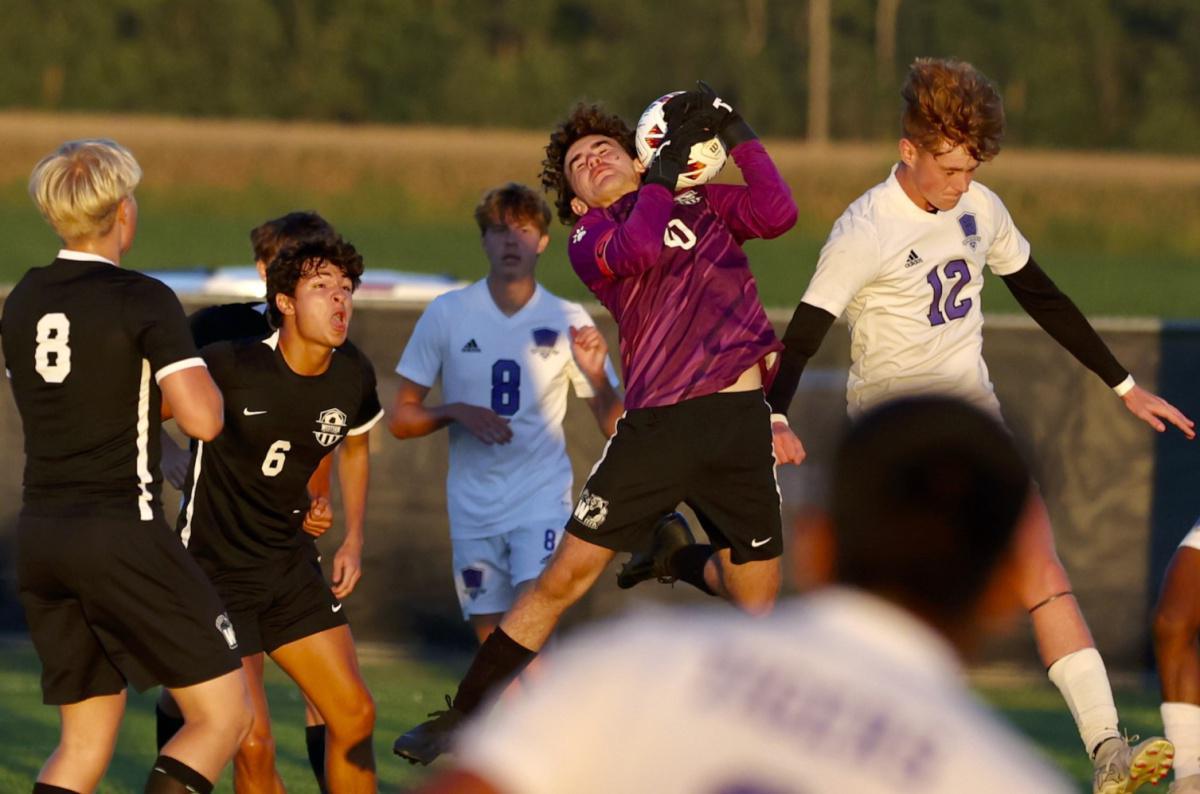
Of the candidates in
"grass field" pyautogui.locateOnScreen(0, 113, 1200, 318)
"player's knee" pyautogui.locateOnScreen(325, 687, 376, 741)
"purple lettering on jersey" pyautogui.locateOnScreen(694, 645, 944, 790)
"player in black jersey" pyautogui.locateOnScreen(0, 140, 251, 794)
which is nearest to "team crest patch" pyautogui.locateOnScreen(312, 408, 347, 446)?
→ "player's knee" pyautogui.locateOnScreen(325, 687, 376, 741)

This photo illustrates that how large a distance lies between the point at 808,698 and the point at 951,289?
4.65 meters

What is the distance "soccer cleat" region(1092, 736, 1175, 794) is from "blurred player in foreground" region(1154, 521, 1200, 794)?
0.74m

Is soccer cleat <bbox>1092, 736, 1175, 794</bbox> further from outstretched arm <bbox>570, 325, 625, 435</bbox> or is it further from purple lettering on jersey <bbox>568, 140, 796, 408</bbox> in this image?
outstretched arm <bbox>570, 325, 625, 435</bbox>

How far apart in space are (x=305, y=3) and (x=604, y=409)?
65008 millimetres

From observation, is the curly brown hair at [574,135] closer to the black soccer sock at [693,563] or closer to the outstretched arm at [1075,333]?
the black soccer sock at [693,563]

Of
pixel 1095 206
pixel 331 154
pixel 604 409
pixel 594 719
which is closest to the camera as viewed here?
pixel 594 719

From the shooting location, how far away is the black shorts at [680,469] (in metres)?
6.57

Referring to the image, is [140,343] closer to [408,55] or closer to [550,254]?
[550,254]

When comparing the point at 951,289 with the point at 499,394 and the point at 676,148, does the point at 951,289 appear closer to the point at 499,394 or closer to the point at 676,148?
the point at 676,148

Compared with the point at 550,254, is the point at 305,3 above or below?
above

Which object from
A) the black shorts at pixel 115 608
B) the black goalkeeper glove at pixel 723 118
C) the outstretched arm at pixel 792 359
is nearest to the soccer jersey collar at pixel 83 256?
the black shorts at pixel 115 608

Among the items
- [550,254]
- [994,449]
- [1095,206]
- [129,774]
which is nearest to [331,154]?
[550,254]

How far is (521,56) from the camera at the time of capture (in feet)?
223

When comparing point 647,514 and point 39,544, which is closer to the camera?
point 39,544
